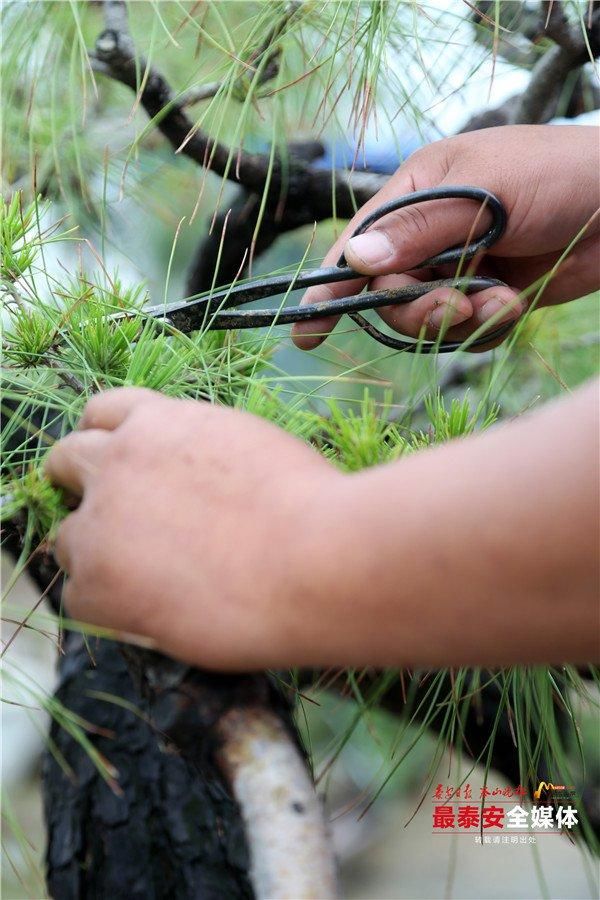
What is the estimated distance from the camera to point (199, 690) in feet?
0.92

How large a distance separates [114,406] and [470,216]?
0.84 feet

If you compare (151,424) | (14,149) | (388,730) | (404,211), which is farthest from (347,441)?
(388,730)

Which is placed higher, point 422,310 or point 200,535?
point 422,310

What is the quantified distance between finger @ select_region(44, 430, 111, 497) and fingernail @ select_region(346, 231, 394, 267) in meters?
0.20

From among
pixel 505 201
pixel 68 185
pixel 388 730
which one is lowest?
pixel 388 730

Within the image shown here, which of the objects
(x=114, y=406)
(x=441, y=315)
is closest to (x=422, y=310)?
(x=441, y=315)

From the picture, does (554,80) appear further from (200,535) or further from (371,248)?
(200,535)

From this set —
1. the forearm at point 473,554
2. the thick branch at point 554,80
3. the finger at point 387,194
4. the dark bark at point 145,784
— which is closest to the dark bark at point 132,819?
the dark bark at point 145,784

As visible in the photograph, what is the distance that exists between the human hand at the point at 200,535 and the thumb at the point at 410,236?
0.60 ft

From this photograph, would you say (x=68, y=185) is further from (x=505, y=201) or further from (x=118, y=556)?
(x=118, y=556)

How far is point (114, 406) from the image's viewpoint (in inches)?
11.6

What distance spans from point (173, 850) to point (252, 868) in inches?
3.8

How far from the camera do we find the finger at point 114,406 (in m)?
0.29

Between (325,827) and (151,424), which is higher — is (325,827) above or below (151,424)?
below
